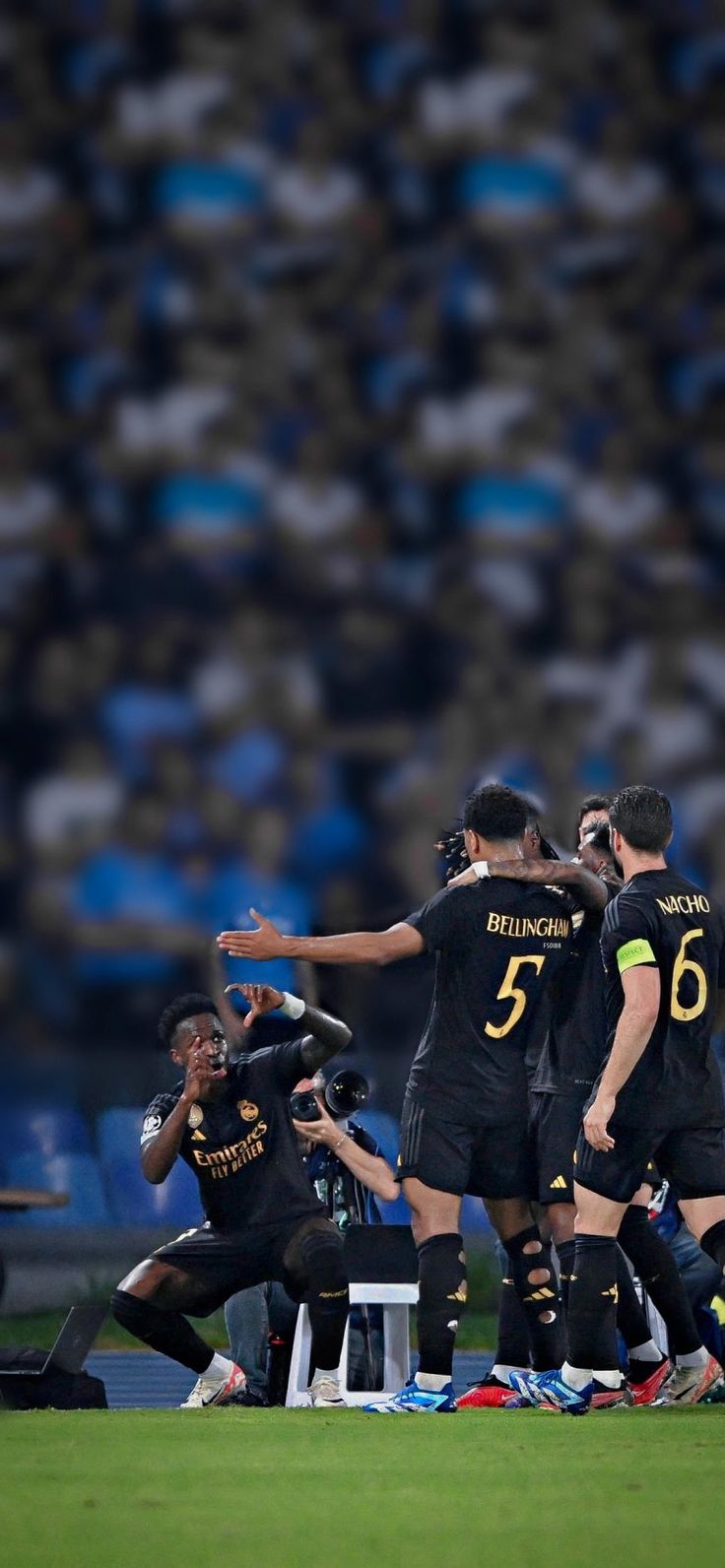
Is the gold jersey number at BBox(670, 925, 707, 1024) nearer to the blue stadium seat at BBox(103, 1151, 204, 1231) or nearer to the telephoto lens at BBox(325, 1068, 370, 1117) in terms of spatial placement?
the telephoto lens at BBox(325, 1068, 370, 1117)

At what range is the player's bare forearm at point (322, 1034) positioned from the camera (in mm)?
4844

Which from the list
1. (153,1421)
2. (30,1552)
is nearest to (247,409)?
(153,1421)

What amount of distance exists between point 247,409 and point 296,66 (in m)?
2.24

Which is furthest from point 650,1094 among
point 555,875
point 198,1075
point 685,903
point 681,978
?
point 198,1075

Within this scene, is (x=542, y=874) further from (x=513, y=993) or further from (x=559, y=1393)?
(x=559, y=1393)

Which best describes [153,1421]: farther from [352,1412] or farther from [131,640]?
[131,640]

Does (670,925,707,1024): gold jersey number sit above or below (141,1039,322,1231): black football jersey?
above

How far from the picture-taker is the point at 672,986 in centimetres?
420

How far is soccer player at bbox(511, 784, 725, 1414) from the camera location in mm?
4176

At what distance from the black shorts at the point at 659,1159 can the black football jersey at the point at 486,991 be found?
0.29m

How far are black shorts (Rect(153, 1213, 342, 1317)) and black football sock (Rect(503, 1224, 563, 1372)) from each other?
582 mm

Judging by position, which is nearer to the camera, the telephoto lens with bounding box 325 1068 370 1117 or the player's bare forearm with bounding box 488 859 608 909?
the player's bare forearm with bounding box 488 859 608 909

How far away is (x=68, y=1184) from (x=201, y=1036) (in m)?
2.85

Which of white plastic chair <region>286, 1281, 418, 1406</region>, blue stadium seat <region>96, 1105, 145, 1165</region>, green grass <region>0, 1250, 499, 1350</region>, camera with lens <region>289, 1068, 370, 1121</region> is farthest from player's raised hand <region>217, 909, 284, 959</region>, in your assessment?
blue stadium seat <region>96, 1105, 145, 1165</region>
